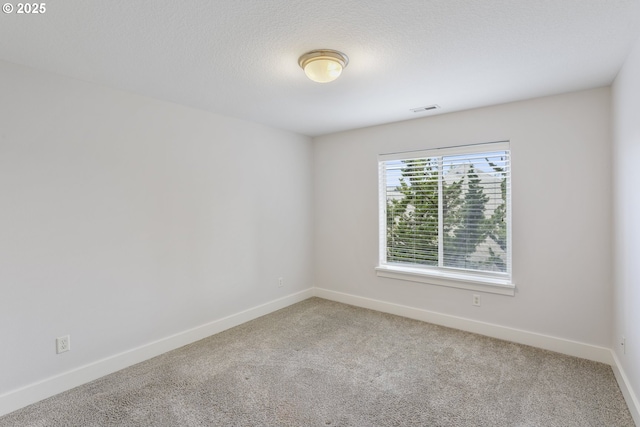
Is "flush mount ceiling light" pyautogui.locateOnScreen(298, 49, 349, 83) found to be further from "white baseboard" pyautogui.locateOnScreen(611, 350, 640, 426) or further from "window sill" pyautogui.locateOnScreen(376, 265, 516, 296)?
"white baseboard" pyautogui.locateOnScreen(611, 350, 640, 426)

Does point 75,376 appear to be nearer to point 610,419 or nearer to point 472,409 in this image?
point 472,409

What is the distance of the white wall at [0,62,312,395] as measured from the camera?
2.23 m

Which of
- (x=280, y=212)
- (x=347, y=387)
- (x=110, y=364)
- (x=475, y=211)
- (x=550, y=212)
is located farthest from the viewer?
(x=280, y=212)

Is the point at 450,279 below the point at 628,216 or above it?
below

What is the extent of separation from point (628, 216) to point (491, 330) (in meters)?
1.66

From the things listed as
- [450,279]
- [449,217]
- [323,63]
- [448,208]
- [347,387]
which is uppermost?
[323,63]

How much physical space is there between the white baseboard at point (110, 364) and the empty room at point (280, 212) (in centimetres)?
2

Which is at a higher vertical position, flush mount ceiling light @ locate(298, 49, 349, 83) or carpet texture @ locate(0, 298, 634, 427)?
flush mount ceiling light @ locate(298, 49, 349, 83)

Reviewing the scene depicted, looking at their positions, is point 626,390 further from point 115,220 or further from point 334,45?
point 115,220

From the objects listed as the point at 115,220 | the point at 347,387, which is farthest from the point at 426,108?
the point at 115,220

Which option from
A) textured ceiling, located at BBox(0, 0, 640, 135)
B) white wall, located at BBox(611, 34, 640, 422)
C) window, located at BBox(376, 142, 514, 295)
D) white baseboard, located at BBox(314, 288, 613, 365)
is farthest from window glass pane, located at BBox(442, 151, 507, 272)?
white wall, located at BBox(611, 34, 640, 422)

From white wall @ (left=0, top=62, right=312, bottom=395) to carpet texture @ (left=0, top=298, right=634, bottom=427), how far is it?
1.30 ft

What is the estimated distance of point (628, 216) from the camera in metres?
2.20

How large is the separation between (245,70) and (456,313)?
324 centimetres
